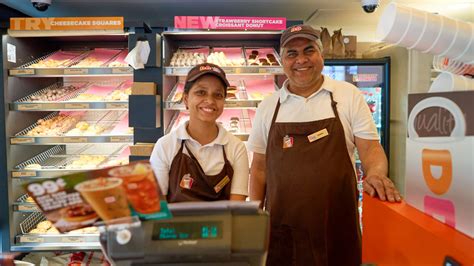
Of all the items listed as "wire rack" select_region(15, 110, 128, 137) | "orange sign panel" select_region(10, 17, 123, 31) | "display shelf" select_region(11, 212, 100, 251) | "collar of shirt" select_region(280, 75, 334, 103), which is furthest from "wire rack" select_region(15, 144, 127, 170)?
"collar of shirt" select_region(280, 75, 334, 103)

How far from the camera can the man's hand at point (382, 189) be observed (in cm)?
123

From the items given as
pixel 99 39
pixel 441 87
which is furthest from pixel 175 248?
pixel 99 39

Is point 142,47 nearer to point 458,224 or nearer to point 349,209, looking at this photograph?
point 349,209

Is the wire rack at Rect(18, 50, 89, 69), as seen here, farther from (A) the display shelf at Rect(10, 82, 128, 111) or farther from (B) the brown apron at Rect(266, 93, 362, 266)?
(B) the brown apron at Rect(266, 93, 362, 266)

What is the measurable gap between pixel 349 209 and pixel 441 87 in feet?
3.43

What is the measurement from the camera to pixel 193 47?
360 cm

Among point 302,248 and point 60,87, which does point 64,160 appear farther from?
point 302,248

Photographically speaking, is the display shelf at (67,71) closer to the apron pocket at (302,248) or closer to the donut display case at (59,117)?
the donut display case at (59,117)

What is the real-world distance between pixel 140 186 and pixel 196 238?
15 cm

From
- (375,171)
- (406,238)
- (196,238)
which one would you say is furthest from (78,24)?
(406,238)

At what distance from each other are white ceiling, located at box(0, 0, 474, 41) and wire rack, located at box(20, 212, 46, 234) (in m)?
2.17

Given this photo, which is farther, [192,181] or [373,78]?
[373,78]

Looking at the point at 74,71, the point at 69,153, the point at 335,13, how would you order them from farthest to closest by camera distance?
1. the point at 335,13
2. the point at 69,153
3. the point at 74,71

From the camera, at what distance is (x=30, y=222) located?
11.4ft
